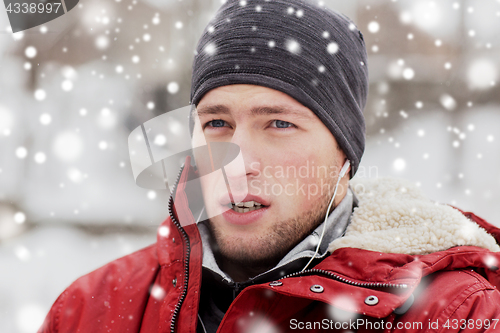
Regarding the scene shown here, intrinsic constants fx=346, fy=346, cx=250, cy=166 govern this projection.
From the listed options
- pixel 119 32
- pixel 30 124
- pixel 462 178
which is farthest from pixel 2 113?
pixel 462 178

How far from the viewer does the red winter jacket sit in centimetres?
100

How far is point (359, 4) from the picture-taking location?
3324 mm

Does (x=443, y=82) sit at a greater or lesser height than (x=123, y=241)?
greater

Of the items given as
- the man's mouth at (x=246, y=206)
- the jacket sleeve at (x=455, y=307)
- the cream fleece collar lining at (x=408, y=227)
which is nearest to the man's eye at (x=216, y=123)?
the man's mouth at (x=246, y=206)

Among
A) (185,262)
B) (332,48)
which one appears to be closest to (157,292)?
(185,262)

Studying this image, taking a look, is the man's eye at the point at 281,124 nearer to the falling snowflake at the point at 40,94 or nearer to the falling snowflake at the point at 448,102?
the falling snowflake at the point at 448,102

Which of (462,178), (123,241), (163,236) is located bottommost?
(123,241)

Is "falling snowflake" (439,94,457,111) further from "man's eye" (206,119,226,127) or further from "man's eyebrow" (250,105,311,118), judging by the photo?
"man's eye" (206,119,226,127)

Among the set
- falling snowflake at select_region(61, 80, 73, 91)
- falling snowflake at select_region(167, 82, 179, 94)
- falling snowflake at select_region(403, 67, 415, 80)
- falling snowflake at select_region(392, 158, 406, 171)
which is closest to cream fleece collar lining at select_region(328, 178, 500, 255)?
falling snowflake at select_region(392, 158, 406, 171)

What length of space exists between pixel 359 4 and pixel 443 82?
1139mm

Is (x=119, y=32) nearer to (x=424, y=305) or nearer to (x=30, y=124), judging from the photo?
(x=30, y=124)

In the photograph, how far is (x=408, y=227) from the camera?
1.24m

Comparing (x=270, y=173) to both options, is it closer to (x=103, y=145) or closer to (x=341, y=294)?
(x=341, y=294)

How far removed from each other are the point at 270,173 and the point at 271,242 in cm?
27
